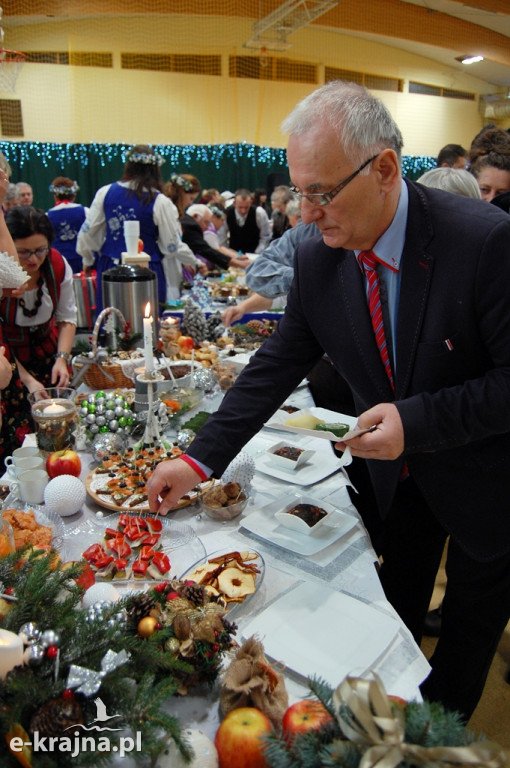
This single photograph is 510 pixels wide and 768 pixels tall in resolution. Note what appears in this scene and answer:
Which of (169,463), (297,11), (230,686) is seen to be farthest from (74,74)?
(230,686)

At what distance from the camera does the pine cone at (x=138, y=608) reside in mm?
901

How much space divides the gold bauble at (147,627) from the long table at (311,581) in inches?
4.3

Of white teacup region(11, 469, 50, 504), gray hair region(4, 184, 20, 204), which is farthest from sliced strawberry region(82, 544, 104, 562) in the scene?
gray hair region(4, 184, 20, 204)

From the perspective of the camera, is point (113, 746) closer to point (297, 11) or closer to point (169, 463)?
point (169, 463)

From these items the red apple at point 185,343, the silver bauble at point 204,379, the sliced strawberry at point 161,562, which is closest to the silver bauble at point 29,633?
the sliced strawberry at point 161,562

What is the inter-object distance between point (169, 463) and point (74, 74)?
376 inches

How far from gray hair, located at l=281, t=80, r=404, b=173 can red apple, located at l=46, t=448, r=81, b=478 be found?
982 mm

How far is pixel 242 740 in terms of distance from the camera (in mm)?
743

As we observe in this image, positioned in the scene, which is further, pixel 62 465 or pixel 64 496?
pixel 62 465

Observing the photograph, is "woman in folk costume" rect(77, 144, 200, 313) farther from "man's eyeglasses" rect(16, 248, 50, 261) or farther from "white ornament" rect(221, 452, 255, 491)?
"white ornament" rect(221, 452, 255, 491)

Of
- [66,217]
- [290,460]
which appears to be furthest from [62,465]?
[66,217]

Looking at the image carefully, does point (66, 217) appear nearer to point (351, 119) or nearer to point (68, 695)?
point (351, 119)

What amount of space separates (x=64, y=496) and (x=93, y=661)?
0.65 meters

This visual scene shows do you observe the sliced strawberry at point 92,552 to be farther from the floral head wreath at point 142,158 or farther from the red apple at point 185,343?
the floral head wreath at point 142,158
